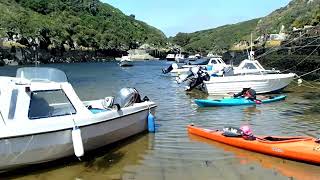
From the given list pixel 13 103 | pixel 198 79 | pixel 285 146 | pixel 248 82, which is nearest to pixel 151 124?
pixel 285 146

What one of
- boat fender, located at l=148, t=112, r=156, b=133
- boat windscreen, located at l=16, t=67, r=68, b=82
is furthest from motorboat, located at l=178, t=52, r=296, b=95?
boat windscreen, located at l=16, t=67, r=68, b=82

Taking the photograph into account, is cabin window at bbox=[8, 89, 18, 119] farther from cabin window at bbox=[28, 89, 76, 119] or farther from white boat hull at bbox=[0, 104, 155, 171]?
white boat hull at bbox=[0, 104, 155, 171]

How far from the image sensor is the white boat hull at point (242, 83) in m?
29.1

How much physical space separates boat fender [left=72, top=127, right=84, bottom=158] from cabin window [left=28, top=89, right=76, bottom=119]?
2.49 feet

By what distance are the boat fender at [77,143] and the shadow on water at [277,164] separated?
3.64 meters

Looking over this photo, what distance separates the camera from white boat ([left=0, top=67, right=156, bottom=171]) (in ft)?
36.0

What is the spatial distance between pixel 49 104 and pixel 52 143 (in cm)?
140

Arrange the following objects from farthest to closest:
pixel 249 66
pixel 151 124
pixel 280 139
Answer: pixel 249 66, pixel 151 124, pixel 280 139

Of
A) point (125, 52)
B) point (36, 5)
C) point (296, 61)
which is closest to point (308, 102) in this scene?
point (296, 61)

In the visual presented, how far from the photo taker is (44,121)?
1146cm

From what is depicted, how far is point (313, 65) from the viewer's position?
3881cm

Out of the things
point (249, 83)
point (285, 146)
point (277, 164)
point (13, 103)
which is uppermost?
point (13, 103)

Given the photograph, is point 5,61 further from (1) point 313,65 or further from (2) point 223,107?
(2) point 223,107

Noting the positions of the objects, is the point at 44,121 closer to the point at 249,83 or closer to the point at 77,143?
the point at 77,143
